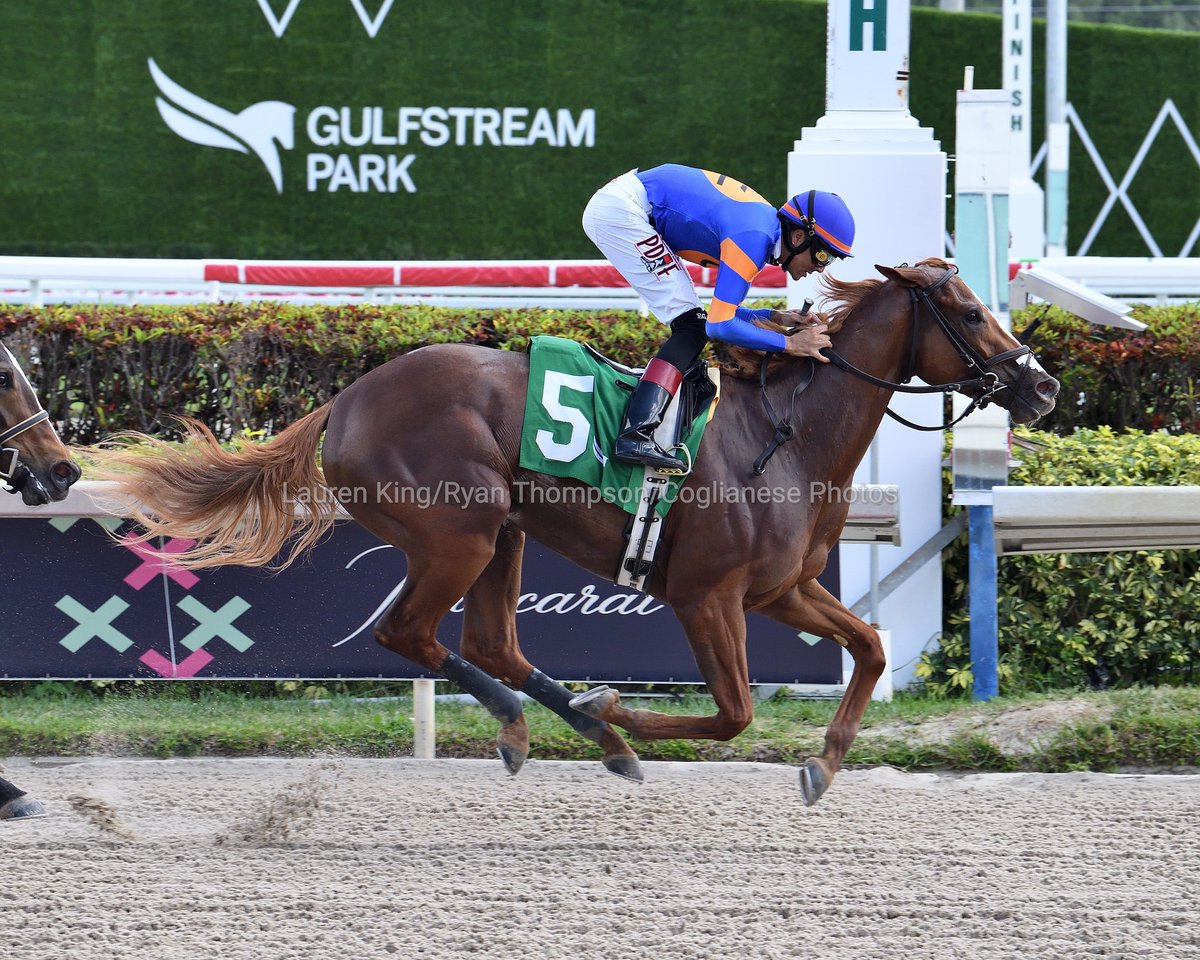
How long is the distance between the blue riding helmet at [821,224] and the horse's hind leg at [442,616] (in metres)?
1.23

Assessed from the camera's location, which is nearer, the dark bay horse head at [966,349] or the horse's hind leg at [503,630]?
the dark bay horse head at [966,349]

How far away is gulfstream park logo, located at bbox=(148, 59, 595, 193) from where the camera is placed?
11758 millimetres

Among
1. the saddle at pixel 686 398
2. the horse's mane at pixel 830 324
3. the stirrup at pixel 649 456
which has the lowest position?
the stirrup at pixel 649 456

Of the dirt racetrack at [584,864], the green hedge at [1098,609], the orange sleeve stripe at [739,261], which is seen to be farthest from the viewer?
the green hedge at [1098,609]

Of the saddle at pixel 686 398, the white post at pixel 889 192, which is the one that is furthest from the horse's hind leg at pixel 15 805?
the white post at pixel 889 192

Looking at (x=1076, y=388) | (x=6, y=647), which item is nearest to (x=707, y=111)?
(x=1076, y=388)

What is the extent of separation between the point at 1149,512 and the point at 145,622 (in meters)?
3.63

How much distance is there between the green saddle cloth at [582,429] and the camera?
4.03 metres

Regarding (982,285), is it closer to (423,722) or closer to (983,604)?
(983,604)

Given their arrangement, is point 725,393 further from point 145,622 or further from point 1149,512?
point 145,622

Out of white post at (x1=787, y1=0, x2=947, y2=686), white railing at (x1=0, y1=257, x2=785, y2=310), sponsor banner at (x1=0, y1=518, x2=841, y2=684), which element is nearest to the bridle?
sponsor banner at (x1=0, y1=518, x2=841, y2=684)

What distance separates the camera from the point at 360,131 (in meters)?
11.9

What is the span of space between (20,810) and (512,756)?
1415 mm

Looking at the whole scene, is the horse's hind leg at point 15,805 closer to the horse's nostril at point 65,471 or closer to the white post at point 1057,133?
the horse's nostril at point 65,471
